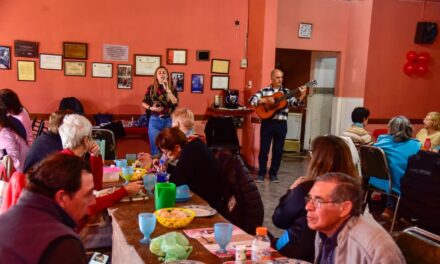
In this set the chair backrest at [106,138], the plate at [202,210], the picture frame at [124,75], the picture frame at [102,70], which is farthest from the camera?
the picture frame at [124,75]

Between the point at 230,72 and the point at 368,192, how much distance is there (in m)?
3.31

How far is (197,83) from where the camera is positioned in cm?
688

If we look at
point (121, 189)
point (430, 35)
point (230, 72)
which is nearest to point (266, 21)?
point (230, 72)

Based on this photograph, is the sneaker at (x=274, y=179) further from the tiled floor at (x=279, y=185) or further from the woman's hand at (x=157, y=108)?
the woman's hand at (x=157, y=108)

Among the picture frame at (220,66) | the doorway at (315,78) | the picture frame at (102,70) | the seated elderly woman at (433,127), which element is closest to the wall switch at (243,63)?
the picture frame at (220,66)

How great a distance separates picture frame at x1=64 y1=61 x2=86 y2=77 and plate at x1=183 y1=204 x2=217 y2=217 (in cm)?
447

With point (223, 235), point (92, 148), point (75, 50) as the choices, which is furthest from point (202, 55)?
point (223, 235)

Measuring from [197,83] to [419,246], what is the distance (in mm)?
5475

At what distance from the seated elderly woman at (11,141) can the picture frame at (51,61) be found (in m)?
2.83

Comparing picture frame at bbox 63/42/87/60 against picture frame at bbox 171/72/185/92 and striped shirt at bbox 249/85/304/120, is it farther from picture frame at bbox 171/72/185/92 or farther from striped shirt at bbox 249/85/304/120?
striped shirt at bbox 249/85/304/120

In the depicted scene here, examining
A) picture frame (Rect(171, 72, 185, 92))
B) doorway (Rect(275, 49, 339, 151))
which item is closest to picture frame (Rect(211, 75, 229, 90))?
picture frame (Rect(171, 72, 185, 92))

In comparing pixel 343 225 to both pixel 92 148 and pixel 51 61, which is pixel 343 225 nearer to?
pixel 92 148

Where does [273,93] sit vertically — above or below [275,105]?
above

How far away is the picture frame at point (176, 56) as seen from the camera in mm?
6660
